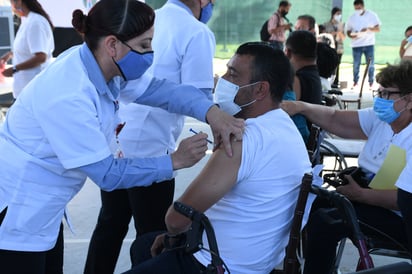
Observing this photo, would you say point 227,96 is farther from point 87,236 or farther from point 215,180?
point 87,236

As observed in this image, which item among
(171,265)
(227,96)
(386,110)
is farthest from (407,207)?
(171,265)

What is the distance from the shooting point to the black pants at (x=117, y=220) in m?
2.53

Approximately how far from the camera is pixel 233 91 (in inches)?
81.1

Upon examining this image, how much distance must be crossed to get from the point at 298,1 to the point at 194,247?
12207 millimetres

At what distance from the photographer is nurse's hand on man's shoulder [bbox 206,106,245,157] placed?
1.75 m

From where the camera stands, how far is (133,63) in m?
1.74

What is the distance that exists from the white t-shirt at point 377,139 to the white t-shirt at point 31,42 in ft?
8.43

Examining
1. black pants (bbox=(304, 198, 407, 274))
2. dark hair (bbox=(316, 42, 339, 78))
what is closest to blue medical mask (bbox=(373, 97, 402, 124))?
black pants (bbox=(304, 198, 407, 274))

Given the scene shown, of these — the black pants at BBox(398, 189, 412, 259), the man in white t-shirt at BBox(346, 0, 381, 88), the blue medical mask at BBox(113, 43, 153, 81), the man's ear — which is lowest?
the man in white t-shirt at BBox(346, 0, 381, 88)

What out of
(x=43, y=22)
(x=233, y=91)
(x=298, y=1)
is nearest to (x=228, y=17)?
(x=298, y=1)

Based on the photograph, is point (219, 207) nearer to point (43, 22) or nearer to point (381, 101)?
point (381, 101)

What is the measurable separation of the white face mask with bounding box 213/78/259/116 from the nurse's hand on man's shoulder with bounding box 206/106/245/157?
0.16 metres

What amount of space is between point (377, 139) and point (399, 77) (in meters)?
0.35

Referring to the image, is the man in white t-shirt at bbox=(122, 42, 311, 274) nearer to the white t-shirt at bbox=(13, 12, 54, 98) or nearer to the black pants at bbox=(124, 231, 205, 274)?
the black pants at bbox=(124, 231, 205, 274)
